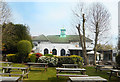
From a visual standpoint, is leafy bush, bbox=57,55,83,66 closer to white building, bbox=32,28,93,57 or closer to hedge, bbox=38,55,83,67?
hedge, bbox=38,55,83,67

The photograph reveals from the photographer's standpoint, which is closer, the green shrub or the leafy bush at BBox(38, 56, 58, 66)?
the leafy bush at BBox(38, 56, 58, 66)

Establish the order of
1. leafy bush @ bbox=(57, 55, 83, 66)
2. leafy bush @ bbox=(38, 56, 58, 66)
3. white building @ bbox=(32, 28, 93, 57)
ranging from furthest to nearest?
white building @ bbox=(32, 28, 93, 57) < leafy bush @ bbox=(38, 56, 58, 66) < leafy bush @ bbox=(57, 55, 83, 66)

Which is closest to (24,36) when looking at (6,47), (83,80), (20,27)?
(20,27)

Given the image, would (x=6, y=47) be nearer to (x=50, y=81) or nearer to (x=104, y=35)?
(x=104, y=35)

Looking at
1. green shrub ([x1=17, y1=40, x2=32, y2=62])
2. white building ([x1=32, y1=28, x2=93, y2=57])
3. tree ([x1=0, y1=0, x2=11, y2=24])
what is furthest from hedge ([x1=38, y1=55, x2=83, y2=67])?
white building ([x1=32, y1=28, x2=93, y2=57])

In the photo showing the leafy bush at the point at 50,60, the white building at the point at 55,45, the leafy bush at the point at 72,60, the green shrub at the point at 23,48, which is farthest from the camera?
the white building at the point at 55,45

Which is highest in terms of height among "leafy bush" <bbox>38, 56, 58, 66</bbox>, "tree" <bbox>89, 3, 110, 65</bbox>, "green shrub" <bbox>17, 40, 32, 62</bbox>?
"tree" <bbox>89, 3, 110, 65</bbox>

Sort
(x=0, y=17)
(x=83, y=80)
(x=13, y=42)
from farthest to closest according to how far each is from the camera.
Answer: (x=13, y=42) < (x=0, y=17) < (x=83, y=80)

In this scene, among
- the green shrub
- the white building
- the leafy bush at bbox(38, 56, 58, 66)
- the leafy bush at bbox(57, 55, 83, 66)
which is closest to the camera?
the leafy bush at bbox(57, 55, 83, 66)

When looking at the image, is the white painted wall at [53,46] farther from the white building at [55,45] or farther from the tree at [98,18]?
the tree at [98,18]

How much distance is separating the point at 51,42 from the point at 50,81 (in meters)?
29.7

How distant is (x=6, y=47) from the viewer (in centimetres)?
2759

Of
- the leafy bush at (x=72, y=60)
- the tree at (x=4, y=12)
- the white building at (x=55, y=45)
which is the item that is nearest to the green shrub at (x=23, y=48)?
the tree at (x=4, y=12)

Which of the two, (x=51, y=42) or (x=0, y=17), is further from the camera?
(x=51, y=42)
